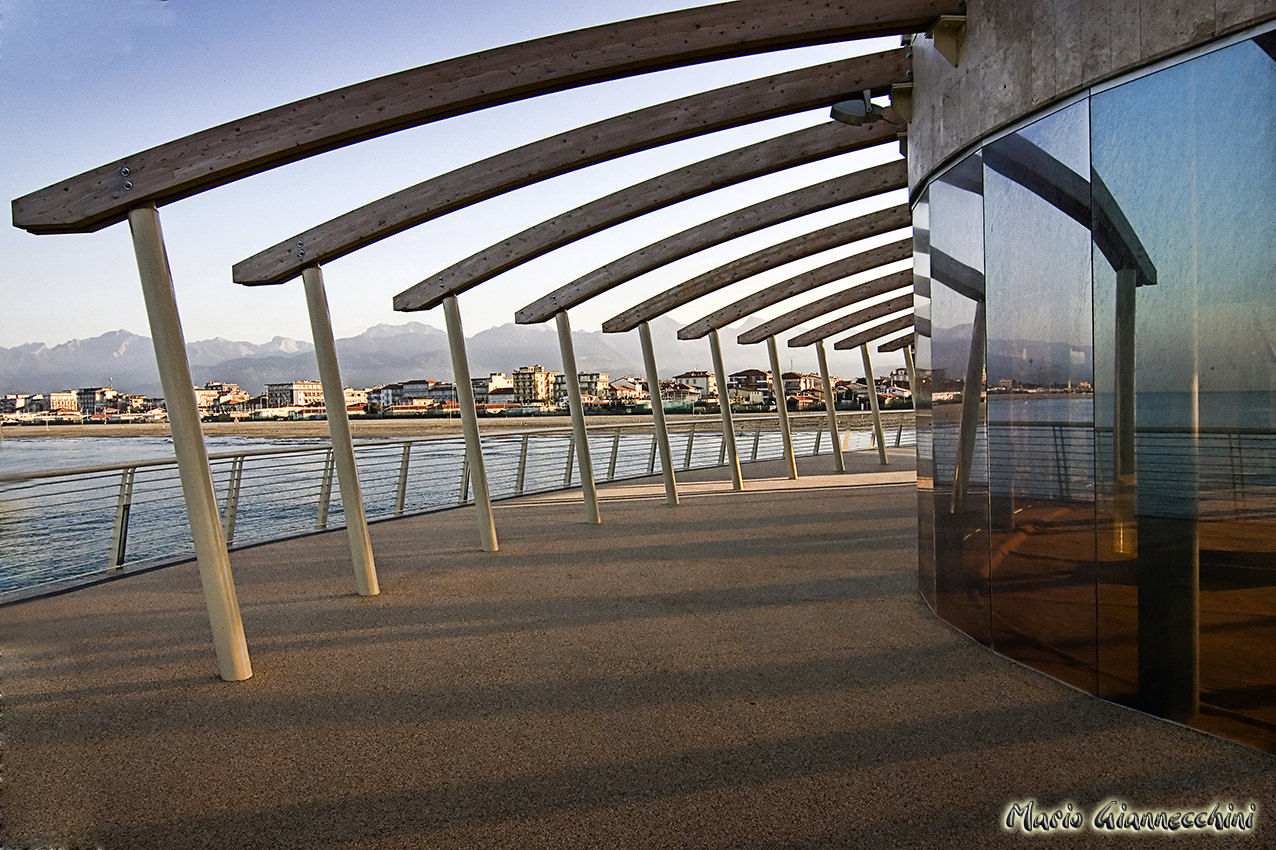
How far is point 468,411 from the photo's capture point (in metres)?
8.89

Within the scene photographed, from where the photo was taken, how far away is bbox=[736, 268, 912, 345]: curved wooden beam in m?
13.6

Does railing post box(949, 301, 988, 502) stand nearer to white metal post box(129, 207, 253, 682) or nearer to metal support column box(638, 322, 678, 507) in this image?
white metal post box(129, 207, 253, 682)

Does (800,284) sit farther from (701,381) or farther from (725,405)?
(701,381)

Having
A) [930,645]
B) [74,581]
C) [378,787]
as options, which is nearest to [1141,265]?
[930,645]

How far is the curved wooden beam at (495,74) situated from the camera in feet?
15.6

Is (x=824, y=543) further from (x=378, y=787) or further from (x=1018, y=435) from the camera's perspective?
(x=378, y=787)

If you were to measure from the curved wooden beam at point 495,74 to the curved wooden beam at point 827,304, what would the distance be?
8.85 metres

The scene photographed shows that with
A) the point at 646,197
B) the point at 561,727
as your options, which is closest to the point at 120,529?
the point at 646,197

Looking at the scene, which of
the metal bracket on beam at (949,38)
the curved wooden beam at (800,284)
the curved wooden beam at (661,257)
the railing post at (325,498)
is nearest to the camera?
the metal bracket on beam at (949,38)

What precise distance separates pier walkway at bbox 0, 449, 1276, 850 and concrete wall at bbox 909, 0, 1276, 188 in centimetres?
295

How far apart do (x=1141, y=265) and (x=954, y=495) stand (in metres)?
2.00

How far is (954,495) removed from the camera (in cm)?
559

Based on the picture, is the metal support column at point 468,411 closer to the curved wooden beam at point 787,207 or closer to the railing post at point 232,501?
the curved wooden beam at point 787,207

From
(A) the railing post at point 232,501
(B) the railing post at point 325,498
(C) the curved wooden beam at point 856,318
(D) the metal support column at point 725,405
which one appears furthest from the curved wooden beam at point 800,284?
(A) the railing post at point 232,501
